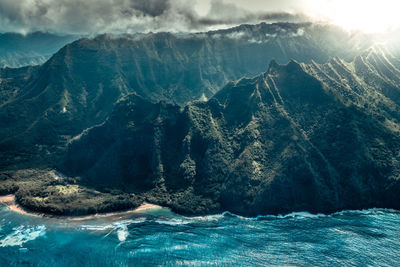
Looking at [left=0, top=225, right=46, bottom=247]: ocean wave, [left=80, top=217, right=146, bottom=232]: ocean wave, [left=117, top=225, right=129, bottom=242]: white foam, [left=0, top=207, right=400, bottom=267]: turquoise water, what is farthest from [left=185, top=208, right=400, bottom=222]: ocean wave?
[left=0, top=225, right=46, bottom=247]: ocean wave

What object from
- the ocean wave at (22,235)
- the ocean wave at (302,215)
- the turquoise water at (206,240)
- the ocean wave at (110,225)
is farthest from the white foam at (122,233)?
the ocean wave at (22,235)

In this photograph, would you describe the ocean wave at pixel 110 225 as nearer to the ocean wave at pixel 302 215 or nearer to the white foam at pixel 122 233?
the white foam at pixel 122 233

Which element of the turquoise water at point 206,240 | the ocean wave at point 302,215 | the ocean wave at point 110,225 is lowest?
the turquoise water at point 206,240

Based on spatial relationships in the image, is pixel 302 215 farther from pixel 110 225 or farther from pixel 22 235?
pixel 22 235

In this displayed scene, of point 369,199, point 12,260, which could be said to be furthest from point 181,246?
point 369,199

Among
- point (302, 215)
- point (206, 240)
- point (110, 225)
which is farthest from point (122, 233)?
point (302, 215)

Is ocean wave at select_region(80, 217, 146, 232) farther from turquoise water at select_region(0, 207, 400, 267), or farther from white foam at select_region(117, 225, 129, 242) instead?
white foam at select_region(117, 225, 129, 242)

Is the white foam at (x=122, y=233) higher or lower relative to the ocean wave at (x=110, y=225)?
lower

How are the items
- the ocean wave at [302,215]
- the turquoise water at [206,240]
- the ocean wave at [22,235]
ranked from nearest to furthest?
the turquoise water at [206,240], the ocean wave at [22,235], the ocean wave at [302,215]
